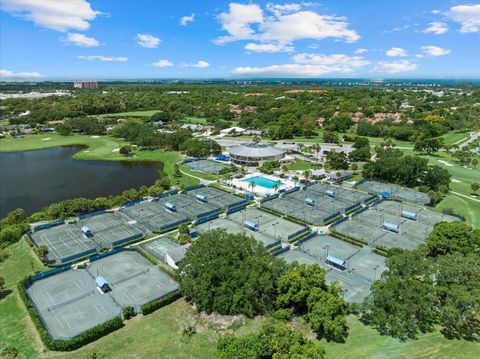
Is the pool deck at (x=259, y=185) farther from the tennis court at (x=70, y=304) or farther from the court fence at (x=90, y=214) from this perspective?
the tennis court at (x=70, y=304)

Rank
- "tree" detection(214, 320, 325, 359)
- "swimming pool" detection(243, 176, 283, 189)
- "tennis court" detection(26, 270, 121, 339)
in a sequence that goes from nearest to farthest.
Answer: "tree" detection(214, 320, 325, 359)
"tennis court" detection(26, 270, 121, 339)
"swimming pool" detection(243, 176, 283, 189)

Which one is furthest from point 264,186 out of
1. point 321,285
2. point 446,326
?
point 446,326

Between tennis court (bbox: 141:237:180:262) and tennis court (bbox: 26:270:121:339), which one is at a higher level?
tennis court (bbox: 141:237:180:262)

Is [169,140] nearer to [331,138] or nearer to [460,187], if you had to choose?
[331,138]

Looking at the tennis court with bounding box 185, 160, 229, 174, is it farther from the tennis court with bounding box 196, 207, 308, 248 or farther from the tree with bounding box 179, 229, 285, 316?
the tree with bounding box 179, 229, 285, 316

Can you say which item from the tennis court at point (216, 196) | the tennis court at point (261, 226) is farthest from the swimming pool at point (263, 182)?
the tennis court at point (261, 226)

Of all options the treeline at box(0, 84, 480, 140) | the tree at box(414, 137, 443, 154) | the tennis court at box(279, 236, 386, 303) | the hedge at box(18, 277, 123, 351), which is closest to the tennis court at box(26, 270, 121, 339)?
the hedge at box(18, 277, 123, 351)

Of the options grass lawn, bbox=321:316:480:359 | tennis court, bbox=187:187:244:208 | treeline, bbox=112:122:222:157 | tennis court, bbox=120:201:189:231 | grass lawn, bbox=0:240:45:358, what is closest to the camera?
grass lawn, bbox=321:316:480:359
